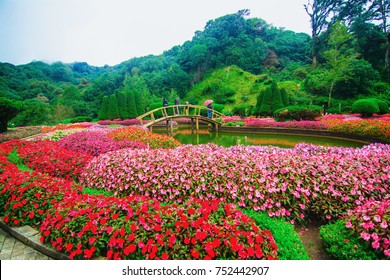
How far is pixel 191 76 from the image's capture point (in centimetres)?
4334

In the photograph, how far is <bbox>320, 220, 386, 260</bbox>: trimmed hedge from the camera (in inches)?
84.7

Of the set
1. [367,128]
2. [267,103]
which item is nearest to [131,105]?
[267,103]

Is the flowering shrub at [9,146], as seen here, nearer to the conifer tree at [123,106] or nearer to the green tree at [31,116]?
the conifer tree at [123,106]

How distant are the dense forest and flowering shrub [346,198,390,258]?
11.8m

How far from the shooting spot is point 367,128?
9.41 meters

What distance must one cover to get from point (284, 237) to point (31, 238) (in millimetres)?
2642

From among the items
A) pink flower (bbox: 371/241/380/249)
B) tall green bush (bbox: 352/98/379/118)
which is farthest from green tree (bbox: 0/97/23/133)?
tall green bush (bbox: 352/98/379/118)

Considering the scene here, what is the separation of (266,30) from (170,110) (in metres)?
34.7

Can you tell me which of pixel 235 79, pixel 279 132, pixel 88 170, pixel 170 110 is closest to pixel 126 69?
pixel 235 79

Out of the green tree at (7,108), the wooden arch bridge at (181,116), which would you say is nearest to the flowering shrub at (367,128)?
the wooden arch bridge at (181,116)

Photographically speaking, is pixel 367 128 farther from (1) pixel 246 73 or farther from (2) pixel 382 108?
(1) pixel 246 73

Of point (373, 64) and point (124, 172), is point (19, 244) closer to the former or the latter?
point (124, 172)

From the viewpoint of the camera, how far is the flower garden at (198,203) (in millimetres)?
2031

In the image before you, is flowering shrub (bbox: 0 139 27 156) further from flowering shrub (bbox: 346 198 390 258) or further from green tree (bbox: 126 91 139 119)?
green tree (bbox: 126 91 139 119)
